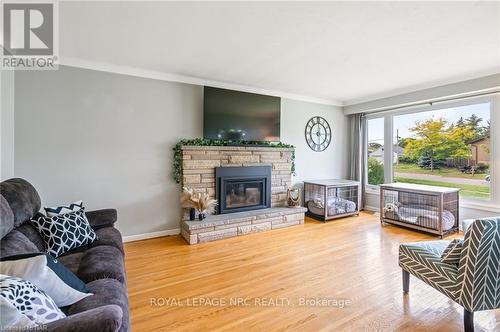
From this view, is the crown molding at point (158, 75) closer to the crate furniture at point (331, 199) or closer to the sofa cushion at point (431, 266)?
the crate furniture at point (331, 199)

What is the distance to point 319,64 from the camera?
3217 millimetres

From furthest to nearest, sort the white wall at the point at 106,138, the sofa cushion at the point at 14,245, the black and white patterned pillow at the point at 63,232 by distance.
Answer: the white wall at the point at 106,138 → the black and white patterned pillow at the point at 63,232 → the sofa cushion at the point at 14,245

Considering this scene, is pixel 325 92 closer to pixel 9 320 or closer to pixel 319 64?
pixel 319 64

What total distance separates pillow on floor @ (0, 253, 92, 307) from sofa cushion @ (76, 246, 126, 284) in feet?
0.81

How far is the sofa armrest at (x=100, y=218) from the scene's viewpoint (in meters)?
2.57

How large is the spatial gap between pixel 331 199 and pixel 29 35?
4949 millimetres

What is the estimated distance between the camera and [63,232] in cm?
208

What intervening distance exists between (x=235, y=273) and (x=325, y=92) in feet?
12.4

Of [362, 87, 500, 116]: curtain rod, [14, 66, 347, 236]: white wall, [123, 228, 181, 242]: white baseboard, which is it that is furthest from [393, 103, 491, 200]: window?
[123, 228, 181, 242]: white baseboard

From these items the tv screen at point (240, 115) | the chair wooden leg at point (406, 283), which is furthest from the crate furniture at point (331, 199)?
the chair wooden leg at point (406, 283)

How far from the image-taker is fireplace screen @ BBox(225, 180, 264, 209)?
4121 mm

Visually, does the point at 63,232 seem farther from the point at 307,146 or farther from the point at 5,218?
the point at 307,146

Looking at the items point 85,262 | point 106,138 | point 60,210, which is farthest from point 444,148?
point 60,210

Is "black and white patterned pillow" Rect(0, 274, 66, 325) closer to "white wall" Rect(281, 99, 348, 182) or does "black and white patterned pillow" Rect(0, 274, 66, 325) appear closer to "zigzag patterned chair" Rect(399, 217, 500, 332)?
"zigzag patterned chair" Rect(399, 217, 500, 332)
